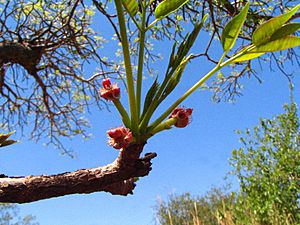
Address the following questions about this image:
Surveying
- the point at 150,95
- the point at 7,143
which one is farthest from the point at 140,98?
the point at 7,143

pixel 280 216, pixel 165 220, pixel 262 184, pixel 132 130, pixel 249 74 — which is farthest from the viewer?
pixel 165 220

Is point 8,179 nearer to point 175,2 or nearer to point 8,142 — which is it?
point 8,142

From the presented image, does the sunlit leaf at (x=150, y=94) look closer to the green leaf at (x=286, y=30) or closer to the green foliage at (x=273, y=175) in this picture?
the green leaf at (x=286, y=30)

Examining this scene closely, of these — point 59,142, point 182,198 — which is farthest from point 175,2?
point 182,198

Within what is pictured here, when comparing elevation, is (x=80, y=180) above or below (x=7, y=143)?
below

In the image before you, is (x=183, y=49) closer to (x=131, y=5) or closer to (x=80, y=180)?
(x=131, y=5)

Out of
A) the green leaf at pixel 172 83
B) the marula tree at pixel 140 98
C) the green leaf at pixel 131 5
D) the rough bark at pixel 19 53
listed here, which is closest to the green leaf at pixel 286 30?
the marula tree at pixel 140 98
